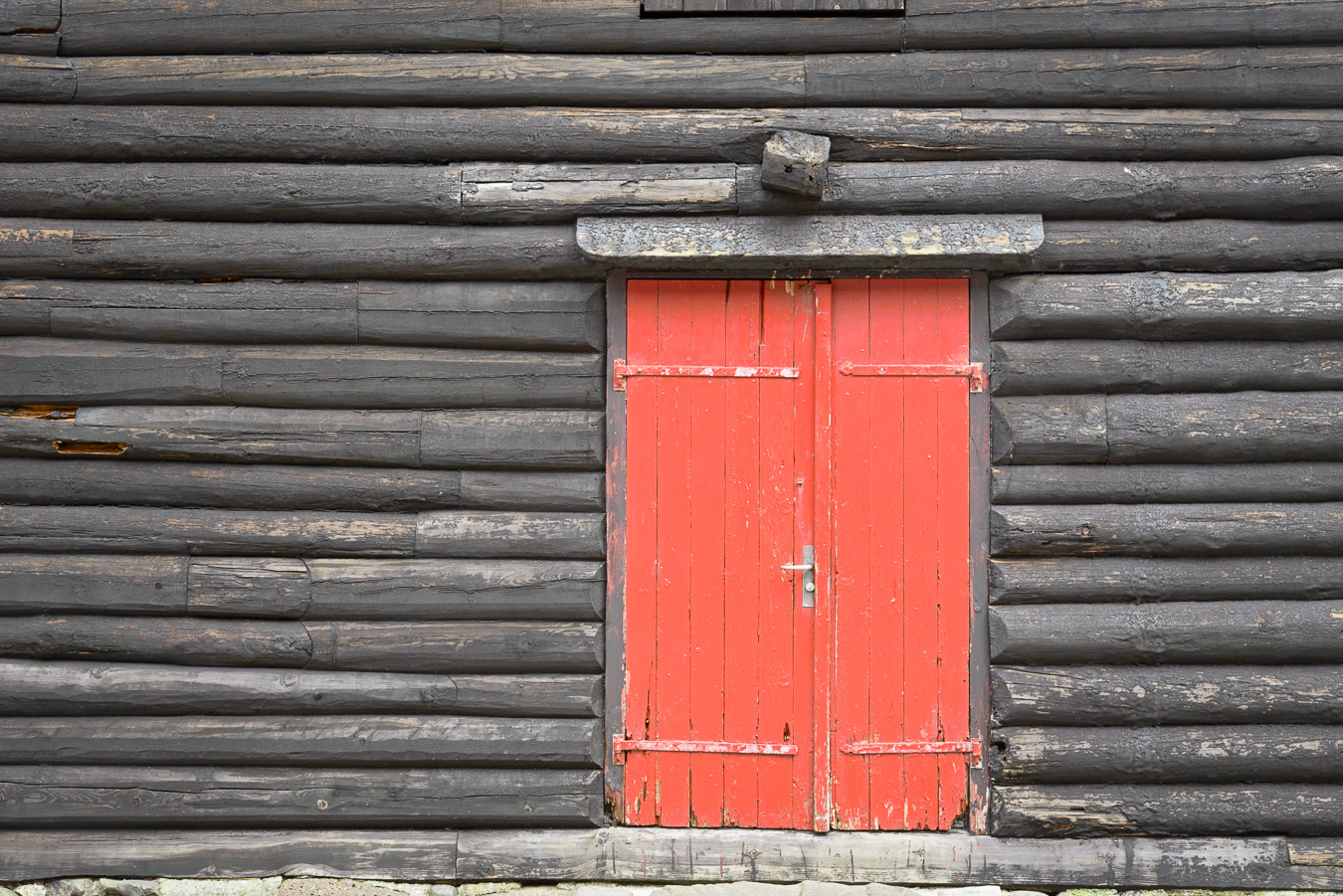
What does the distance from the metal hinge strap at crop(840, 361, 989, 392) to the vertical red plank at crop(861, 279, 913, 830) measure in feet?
0.11

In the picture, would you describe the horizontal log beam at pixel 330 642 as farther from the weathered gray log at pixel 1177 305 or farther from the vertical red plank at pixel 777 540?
the weathered gray log at pixel 1177 305

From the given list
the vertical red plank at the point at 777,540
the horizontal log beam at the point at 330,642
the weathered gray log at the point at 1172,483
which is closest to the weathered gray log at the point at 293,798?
the horizontal log beam at the point at 330,642

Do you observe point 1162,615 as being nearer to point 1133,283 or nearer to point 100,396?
point 1133,283

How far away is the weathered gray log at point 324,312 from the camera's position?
12.6ft

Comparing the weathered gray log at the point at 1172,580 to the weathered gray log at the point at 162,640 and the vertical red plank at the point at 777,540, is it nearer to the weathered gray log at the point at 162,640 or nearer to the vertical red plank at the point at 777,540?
Result: the vertical red plank at the point at 777,540

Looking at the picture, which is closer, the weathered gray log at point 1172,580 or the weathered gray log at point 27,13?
the weathered gray log at point 1172,580

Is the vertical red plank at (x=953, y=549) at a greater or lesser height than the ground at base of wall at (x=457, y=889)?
greater

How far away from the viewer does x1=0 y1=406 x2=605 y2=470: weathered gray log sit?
384 centimetres

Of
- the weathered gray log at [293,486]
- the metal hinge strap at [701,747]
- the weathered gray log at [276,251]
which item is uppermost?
the weathered gray log at [276,251]

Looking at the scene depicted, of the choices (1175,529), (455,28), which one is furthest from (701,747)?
(455,28)

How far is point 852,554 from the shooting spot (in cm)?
387

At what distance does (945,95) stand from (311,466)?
131 inches

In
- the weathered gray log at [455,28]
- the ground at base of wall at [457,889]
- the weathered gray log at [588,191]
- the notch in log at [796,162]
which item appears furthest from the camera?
the weathered gray log at [455,28]

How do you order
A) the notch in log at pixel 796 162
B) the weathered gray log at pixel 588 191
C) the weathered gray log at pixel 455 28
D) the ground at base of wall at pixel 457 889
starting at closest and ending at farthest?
the notch in log at pixel 796 162 < the ground at base of wall at pixel 457 889 < the weathered gray log at pixel 588 191 < the weathered gray log at pixel 455 28
